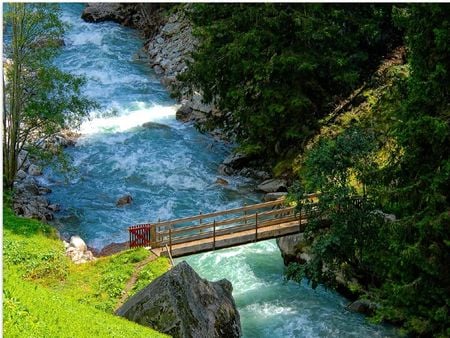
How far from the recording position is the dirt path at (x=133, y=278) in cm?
1902

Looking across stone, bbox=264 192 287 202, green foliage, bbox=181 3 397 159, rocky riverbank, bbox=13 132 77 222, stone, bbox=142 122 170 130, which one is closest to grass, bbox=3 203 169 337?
rocky riverbank, bbox=13 132 77 222

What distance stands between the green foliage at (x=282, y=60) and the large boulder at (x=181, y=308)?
43.6ft

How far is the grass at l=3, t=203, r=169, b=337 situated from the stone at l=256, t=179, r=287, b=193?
9.56m

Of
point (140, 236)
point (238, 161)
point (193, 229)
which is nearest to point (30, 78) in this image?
point (140, 236)

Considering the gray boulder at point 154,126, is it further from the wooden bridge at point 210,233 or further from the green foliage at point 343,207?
the green foliage at point 343,207

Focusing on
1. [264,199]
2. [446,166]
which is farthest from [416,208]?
[264,199]

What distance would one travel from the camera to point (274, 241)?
25906mm

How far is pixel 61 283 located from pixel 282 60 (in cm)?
1444

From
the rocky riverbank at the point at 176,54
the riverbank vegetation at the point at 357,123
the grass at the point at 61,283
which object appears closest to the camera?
the grass at the point at 61,283

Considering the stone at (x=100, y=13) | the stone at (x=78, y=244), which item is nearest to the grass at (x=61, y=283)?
the stone at (x=78, y=244)

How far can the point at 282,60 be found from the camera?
1113 inches

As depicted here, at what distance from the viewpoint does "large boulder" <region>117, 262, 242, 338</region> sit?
1609 centimetres

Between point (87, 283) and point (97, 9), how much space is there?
127 ft

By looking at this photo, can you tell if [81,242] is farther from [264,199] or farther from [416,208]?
[416,208]
